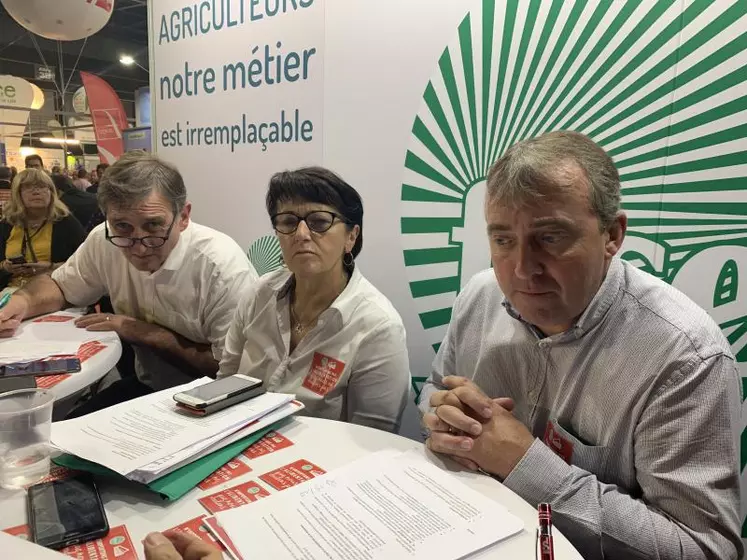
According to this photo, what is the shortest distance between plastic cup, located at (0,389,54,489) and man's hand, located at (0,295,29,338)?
1.08 metres

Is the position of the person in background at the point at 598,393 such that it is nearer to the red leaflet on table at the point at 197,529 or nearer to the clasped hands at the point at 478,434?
the clasped hands at the point at 478,434

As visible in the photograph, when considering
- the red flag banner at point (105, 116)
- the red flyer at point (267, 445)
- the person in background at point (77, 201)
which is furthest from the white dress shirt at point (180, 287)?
the red flag banner at point (105, 116)

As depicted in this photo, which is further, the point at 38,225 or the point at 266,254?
the point at 38,225

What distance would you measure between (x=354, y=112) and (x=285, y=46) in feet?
2.05

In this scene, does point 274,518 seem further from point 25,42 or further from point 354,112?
point 25,42

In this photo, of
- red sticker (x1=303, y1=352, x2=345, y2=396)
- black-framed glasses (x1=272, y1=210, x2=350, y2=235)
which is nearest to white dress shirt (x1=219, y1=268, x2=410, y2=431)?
red sticker (x1=303, y1=352, x2=345, y2=396)

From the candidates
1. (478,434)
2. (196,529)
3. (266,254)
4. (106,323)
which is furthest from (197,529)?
(266,254)

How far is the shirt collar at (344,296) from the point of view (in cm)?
169

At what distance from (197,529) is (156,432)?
0.32 metres

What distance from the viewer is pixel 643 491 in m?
1.11

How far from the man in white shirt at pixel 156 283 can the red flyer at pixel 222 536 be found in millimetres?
1473

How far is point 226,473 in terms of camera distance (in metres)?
1.12

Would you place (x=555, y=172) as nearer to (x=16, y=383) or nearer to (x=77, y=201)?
(x=16, y=383)

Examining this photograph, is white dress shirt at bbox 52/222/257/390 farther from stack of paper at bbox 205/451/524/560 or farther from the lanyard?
the lanyard
